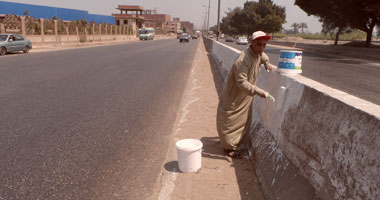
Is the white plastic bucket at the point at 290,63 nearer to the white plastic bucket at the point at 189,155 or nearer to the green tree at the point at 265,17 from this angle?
the white plastic bucket at the point at 189,155

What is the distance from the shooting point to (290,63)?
3.94m

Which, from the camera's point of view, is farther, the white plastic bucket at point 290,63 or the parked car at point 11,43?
the parked car at point 11,43

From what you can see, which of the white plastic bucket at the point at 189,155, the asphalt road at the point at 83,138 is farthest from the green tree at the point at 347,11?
the white plastic bucket at the point at 189,155

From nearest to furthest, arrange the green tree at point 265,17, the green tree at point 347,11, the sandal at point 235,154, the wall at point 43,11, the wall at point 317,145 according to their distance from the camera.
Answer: the wall at point 317,145
the sandal at point 235,154
the green tree at point 347,11
the wall at point 43,11
the green tree at point 265,17

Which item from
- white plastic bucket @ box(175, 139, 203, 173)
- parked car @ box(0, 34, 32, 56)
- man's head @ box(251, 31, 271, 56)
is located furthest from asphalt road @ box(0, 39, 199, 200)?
parked car @ box(0, 34, 32, 56)

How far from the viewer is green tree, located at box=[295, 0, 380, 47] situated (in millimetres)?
30248

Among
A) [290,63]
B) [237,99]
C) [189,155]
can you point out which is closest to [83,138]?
[189,155]

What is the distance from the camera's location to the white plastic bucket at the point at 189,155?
12.2 feet

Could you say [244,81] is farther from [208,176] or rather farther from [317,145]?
[317,145]

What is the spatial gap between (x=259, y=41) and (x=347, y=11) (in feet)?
108

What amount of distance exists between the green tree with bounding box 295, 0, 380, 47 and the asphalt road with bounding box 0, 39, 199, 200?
1093 inches

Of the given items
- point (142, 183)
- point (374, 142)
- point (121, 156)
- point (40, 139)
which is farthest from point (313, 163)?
→ point (40, 139)

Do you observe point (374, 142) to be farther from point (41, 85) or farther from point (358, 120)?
point (41, 85)

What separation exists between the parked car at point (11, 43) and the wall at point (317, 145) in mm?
20868
